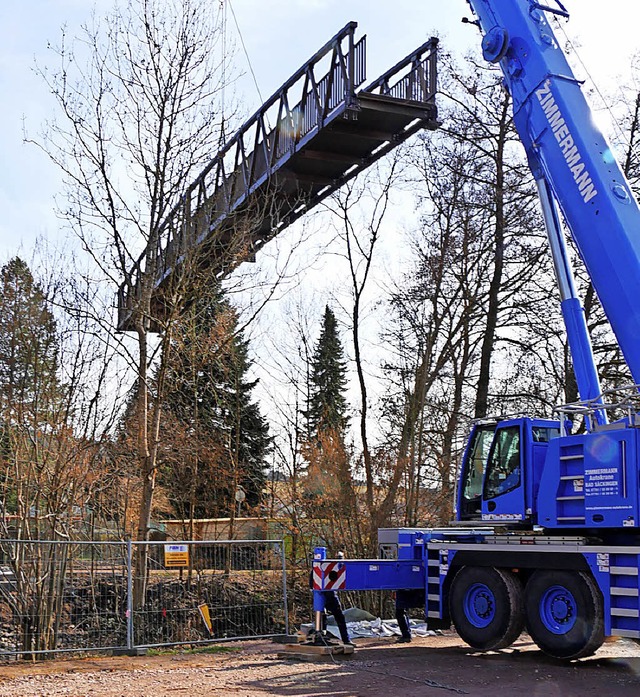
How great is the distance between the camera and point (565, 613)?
444 inches

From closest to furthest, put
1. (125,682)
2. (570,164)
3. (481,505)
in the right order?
(125,682) → (570,164) → (481,505)

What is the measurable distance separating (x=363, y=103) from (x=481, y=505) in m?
6.74

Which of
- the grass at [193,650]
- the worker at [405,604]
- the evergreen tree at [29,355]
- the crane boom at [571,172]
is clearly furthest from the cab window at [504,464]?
the evergreen tree at [29,355]

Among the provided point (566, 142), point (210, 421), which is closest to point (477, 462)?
point (566, 142)

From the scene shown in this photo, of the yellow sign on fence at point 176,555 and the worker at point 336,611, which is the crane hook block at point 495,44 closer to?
the worker at point 336,611

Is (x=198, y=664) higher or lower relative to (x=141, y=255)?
lower

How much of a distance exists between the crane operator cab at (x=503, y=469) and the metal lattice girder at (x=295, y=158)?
18.0ft

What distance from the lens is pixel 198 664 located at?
36.7 ft

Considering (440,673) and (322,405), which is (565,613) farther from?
(322,405)

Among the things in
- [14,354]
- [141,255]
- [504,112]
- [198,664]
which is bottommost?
[198,664]

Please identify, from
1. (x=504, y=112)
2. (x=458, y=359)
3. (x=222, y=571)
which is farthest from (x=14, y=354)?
(x=504, y=112)

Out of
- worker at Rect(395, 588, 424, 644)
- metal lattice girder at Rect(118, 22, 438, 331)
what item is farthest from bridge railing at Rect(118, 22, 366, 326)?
worker at Rect(395, 588, 424, 644)

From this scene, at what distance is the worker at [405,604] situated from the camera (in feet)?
45.2

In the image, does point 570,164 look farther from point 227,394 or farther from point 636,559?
point 227,394
